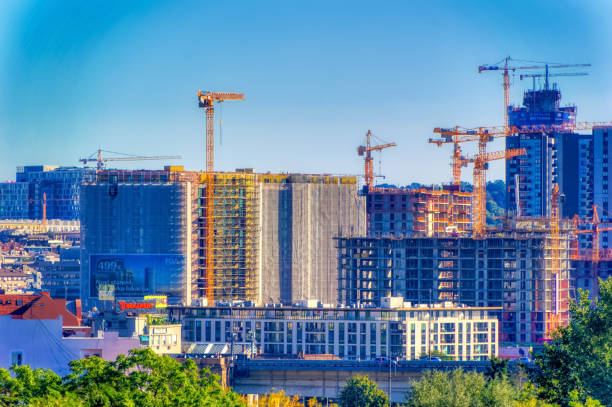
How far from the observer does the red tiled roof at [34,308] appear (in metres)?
114

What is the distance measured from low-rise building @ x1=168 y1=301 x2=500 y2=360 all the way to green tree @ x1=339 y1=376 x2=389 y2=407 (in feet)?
150

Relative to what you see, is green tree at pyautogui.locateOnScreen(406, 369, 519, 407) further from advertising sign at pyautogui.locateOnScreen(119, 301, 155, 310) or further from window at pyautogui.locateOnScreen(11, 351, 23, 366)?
advertising sign at pyautogui.locateOnScreen(119, 301, 155, 310)

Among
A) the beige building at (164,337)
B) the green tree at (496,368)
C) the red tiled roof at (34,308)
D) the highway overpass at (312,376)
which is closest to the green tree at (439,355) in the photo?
the beige building at (164,337)

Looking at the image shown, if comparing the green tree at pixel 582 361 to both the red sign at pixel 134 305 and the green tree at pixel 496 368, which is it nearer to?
the green tree at pixel 496 368

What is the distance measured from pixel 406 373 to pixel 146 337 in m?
25.3

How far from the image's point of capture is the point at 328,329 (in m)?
182

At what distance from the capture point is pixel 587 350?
88688mm

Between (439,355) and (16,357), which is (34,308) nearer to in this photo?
(16,357)

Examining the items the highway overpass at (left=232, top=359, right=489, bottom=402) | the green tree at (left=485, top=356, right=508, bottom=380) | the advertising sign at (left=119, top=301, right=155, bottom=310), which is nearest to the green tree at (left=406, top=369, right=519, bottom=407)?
the green tree at (left=485, top=356, right=508, bottom=380)

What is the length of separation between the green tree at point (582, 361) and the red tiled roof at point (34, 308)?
31901mm

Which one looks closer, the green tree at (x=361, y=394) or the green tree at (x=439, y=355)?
the green tree at (x=361, y=394)

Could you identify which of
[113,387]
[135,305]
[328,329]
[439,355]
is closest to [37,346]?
[113,387]

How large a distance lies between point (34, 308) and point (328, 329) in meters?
66.7

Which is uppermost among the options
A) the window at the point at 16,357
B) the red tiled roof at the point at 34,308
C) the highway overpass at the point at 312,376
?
the red tiled roof at the point at 34,308
